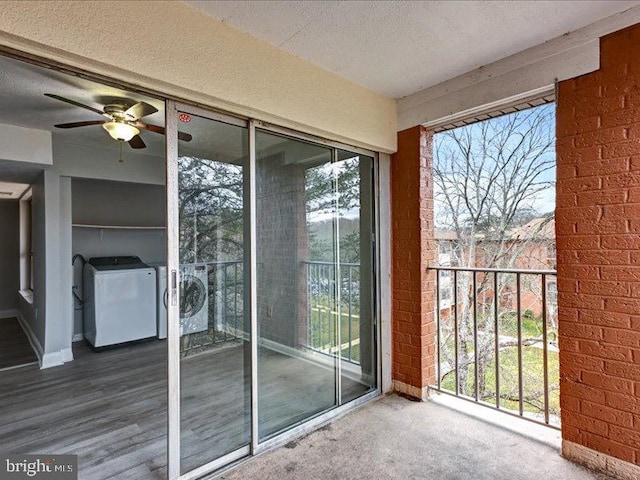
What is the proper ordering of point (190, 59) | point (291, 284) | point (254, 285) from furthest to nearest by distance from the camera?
point (291, 284) → point (254, 285) → point (190, 59)

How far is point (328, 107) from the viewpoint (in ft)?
7.51

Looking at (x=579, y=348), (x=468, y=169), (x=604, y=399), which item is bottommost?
(x=604, y=399)

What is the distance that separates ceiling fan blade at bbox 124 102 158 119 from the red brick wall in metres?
2.66

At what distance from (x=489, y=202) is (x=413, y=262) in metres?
1.17

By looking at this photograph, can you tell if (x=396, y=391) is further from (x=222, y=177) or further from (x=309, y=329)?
(x=222, y=177)

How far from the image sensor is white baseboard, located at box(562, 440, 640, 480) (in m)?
1.74

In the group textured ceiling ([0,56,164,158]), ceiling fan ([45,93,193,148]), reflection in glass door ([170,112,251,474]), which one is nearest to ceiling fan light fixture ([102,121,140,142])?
ceiling fan ([45,93,193,148])

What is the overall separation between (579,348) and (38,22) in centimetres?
292

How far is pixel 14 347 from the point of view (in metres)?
4.29

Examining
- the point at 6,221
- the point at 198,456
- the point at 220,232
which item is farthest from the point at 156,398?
the point at 6,221

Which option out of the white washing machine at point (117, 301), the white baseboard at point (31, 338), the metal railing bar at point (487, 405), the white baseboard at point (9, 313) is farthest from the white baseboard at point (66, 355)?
the metal railing bar at point (487, 405)

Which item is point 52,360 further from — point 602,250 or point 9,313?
point 602,250

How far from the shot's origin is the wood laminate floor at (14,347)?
3764mm

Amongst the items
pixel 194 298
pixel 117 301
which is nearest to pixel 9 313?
pixel 117 301
